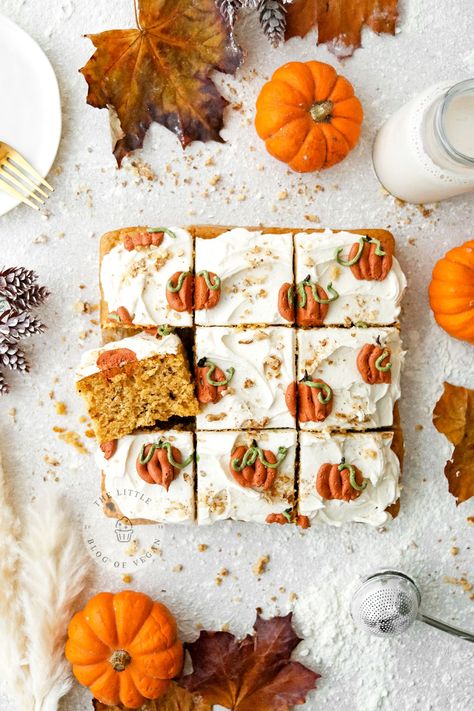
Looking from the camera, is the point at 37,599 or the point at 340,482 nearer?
the point at 340,482

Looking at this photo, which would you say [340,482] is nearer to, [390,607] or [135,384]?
[390,607]

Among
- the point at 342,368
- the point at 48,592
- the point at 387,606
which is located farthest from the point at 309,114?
the point at 48,592

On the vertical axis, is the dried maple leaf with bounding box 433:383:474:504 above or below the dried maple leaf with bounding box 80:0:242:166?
below

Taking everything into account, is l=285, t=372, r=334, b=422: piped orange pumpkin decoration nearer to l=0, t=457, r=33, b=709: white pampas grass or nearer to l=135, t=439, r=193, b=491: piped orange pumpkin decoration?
l=135, t=439, r=193, b=491: piped orange pumpkin decoration

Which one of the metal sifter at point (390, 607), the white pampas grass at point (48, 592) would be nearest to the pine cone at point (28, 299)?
the white pampas grass at point (48, 592)

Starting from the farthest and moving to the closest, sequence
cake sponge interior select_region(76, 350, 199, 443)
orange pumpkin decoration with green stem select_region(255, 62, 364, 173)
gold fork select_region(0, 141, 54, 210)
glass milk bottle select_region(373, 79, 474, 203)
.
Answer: gold fork select_region(0, 141, 54, 210)
orange pumpkin decoration with green stem select_region(255, 62, 364, 173)
cake sponge interior select_region(76, 350, 199, 443)
glass milk bottle select_region(373, 79, 474, 203)

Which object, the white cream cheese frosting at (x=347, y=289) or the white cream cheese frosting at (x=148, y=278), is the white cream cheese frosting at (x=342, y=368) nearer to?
the white cream cheese frosting at (x=347, y=289)

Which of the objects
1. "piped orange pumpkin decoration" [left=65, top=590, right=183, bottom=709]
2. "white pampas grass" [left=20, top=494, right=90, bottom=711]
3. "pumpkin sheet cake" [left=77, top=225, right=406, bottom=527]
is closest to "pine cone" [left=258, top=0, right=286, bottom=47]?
"pumpkin sheet cake" [left=77, top=225, right=406, bottom=527]
